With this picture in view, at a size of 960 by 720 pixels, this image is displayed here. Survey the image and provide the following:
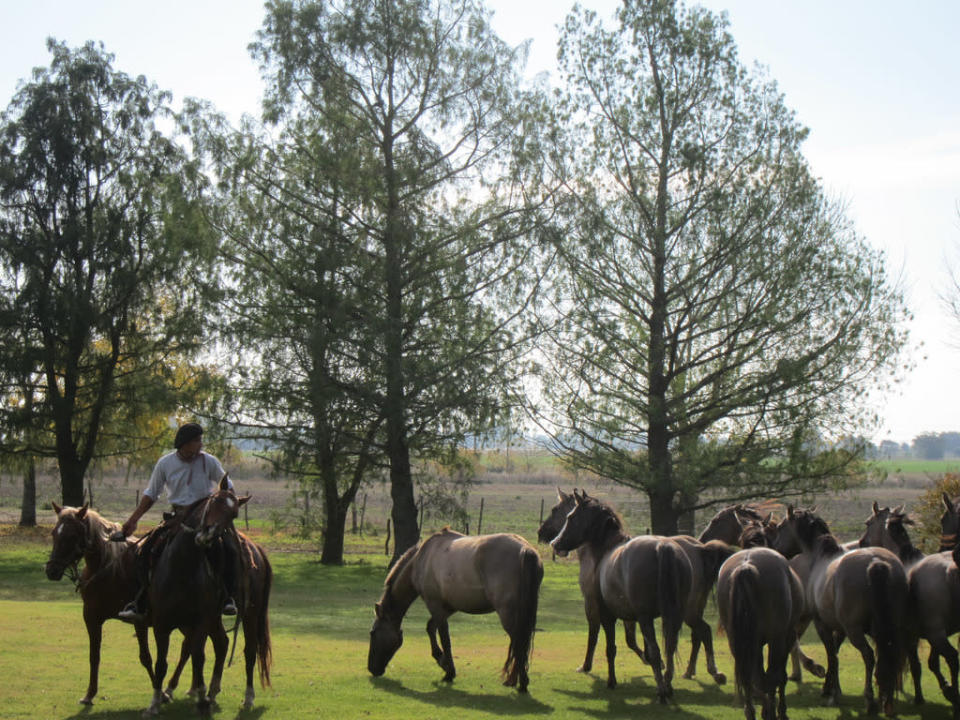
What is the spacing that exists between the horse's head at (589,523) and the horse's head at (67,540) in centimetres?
516

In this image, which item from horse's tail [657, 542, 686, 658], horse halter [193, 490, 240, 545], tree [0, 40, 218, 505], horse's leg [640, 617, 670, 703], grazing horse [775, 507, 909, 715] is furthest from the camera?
Result: tree [0, 40, 218, 505]

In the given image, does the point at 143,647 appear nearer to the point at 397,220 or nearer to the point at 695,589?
the point at 695,589

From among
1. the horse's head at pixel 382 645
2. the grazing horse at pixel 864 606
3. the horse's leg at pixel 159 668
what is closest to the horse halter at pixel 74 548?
the horse's leg at pixel 159 668

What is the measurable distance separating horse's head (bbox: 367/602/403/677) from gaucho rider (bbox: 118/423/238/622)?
2945 mm

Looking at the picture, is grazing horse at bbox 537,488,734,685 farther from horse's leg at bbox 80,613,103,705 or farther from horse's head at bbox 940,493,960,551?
horse's leg at bbox 80,613,103,705

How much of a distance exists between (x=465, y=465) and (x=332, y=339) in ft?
18.4

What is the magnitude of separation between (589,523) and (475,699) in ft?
8.30

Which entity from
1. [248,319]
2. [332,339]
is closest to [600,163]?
[332,339]

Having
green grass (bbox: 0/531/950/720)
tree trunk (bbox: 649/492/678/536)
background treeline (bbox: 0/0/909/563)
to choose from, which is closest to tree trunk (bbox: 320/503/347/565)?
background treeline (bbox: 0/0/909/563)

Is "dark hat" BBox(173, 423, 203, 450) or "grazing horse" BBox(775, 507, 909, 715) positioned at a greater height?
"dark hat" BBox(173, 423, 203, 450)

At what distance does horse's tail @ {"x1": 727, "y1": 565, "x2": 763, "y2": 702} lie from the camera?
26.6 ft

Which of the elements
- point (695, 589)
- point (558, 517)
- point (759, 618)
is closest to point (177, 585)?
point (759, 618)

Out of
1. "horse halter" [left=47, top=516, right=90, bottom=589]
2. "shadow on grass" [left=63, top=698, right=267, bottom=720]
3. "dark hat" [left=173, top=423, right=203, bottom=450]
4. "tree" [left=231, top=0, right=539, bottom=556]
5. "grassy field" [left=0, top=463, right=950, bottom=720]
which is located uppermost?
"tree" [left=231, top=0, right=539, bottom=556]

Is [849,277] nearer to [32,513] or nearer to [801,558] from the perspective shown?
[801,558]
